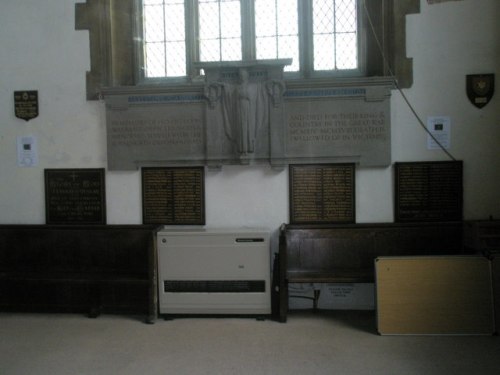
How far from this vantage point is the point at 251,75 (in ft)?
13.4

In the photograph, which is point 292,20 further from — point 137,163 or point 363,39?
point 137,163

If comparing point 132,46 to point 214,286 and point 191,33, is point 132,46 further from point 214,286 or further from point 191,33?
point 214,286

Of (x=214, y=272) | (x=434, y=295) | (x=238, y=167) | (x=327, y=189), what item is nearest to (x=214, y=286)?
(x=214, y=272)

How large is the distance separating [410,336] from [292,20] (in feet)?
9.67

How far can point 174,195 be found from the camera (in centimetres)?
423

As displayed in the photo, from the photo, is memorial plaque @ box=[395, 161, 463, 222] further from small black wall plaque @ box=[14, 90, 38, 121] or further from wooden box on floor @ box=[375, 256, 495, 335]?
small black wall plaque @ box=[14, 90, 38, 121]

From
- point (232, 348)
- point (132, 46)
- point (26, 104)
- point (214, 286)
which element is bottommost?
point (232, 348)

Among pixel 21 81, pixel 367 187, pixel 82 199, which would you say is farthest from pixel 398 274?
pixel 21 81

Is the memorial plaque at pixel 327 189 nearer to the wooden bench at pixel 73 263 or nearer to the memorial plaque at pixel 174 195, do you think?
the memorial plaque at pixel 174 195

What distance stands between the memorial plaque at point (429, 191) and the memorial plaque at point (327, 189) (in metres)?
0.43

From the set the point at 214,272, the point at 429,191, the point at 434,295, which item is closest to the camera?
the point at 434,295

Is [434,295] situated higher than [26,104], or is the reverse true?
[26,104]

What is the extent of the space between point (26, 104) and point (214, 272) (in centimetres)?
233

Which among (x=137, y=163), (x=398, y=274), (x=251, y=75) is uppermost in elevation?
(x=251, y=75)
